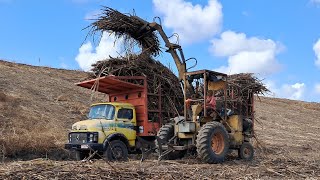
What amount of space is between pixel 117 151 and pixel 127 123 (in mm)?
1191

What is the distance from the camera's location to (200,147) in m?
13.2

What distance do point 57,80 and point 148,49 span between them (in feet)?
52.9

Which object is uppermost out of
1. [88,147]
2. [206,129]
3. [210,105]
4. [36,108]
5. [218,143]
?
[36,108]

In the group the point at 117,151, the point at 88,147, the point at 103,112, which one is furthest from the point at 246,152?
the point at 88,147

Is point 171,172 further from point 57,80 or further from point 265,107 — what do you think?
point 265,107

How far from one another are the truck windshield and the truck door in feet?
0.93

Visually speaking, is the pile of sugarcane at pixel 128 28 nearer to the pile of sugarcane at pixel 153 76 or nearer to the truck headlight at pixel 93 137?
the pile of sugarcane at pixel 153 76

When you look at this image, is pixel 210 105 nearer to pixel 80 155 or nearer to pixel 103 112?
pixel 103 112

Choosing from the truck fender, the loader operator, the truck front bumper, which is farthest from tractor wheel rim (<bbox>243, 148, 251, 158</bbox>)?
the truck front bumper

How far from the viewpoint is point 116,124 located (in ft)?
50.1

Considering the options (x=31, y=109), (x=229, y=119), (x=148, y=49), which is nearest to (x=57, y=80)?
(x=31, y=109)

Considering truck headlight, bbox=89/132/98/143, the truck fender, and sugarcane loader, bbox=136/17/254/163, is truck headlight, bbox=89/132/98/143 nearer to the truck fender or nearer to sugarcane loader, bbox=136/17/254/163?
the truck fender

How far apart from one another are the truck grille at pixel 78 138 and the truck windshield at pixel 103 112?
3.58ft

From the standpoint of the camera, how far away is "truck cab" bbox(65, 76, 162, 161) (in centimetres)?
1465
